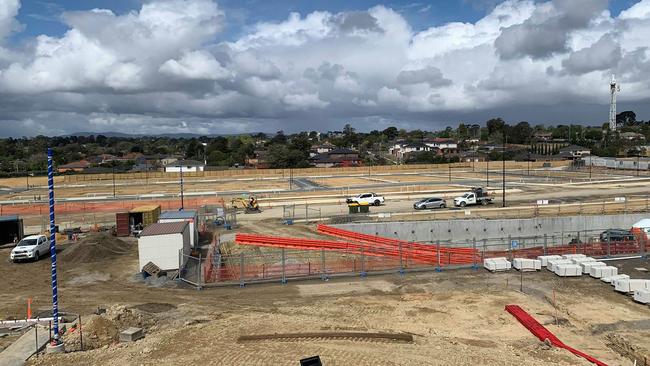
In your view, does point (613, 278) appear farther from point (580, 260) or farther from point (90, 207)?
point (90, 207)

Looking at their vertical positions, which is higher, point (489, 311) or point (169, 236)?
point (169, 236)

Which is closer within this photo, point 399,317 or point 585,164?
point 399,317

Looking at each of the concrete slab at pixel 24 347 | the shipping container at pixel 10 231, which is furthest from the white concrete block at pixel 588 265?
the shipping container at pixel 10 231

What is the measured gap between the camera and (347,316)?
20.4m

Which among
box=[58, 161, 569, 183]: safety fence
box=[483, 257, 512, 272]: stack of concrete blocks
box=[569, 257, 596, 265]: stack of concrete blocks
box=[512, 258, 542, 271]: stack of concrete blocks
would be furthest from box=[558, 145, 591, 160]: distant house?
box=[483, 257, 512, 272]: stack of concrete blocks

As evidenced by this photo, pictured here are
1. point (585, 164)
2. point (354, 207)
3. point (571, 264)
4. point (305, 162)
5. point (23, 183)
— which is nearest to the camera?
point (571, 264)

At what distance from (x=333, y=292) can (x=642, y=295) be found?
Result: 13637 mm

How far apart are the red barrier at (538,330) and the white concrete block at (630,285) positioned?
600cm

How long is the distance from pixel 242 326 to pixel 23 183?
10067 cm

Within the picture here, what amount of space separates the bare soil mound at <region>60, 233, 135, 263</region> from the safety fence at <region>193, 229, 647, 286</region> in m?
6.52

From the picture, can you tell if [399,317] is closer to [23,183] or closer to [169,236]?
[169,236]

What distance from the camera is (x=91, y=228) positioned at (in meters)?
44.4

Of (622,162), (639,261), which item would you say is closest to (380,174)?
(622,162)

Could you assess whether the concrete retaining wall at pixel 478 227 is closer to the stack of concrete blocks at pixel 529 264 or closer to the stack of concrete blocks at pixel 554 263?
the stack of concrete blocks at pixel 554 263
